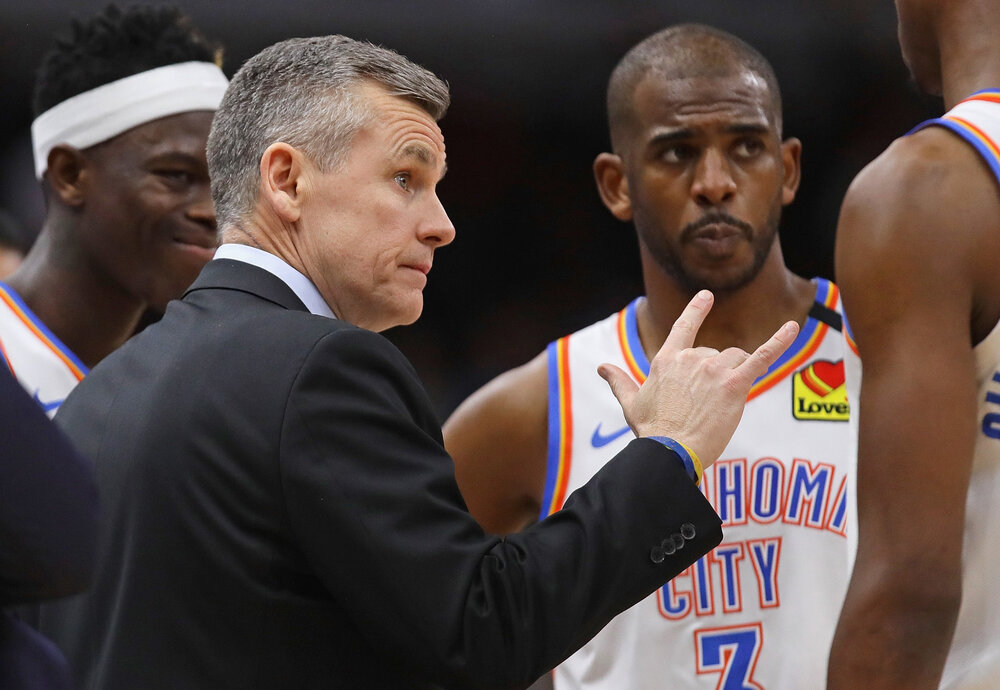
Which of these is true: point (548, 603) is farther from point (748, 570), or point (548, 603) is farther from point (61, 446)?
point (748, 570)

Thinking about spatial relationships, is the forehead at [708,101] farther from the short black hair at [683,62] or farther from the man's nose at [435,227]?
Answer: the man's nose at [435,227]

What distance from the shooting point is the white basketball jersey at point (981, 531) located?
2.15m

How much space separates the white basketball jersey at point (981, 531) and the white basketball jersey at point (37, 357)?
7.35 ft

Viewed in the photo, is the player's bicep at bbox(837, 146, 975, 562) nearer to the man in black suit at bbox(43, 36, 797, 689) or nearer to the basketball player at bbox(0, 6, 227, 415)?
the man in black suit at bbox(43, 36, 797, 689)

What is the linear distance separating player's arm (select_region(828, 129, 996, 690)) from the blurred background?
5.36m

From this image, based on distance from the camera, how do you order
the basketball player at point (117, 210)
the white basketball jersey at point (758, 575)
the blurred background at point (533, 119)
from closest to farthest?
1. the white basketball jersey at point (758, 575)
2. the basketball player at point (117, 210)
3. the blurred background at point (533, 119)

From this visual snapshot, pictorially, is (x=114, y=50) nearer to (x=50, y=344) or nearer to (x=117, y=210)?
(x=117, y=210)

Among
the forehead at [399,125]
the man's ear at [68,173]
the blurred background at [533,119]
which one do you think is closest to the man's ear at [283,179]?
the forehead at [399,125]

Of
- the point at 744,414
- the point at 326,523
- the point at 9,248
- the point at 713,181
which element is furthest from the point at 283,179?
the point at 9,248

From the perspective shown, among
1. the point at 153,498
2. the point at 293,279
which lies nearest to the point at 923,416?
the point at 293,279

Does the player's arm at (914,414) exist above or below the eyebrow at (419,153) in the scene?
below

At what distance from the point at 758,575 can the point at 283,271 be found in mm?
1422

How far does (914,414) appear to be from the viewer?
2.08m

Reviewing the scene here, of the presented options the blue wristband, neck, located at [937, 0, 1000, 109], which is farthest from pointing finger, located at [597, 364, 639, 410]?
neck, located at [937, 0, 1000, 109]
